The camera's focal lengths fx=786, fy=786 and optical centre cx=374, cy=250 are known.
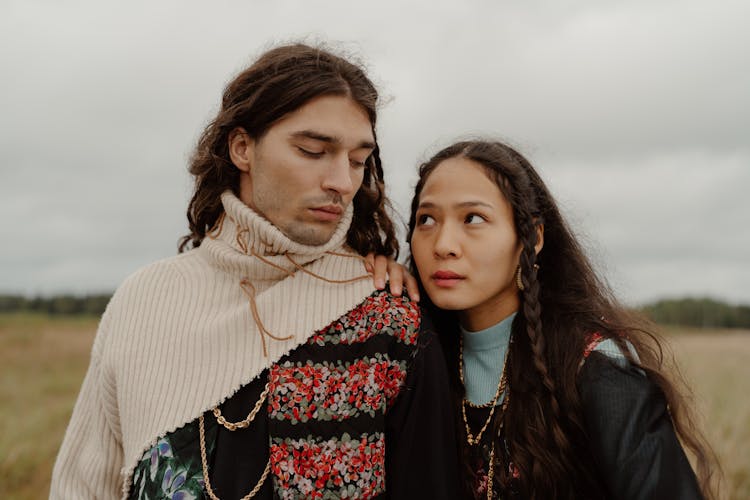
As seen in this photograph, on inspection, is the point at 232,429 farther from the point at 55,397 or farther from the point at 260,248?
the point at 55,397

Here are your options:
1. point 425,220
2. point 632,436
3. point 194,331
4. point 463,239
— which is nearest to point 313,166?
point 425,220

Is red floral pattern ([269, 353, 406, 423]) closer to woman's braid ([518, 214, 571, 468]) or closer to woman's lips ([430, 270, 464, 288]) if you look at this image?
woman's lips ([430, 270, 464, 288])

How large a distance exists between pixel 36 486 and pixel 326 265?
5.28 m

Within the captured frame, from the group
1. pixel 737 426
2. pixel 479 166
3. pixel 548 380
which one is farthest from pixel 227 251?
pixel 737 426

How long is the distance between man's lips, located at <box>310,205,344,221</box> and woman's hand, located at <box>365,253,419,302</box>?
282 millimetres

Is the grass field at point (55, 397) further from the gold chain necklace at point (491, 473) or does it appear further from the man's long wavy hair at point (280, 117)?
the man's long wavy hair at point (280, 117)

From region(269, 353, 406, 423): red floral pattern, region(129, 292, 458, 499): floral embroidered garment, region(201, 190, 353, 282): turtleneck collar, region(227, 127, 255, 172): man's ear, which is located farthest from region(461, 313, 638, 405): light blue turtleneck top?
region(227, 127, 255, 172): man's ear

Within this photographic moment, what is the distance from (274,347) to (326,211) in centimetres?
58

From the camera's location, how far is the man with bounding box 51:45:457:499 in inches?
111

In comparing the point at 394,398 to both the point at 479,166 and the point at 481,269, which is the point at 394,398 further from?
the point at 479,166

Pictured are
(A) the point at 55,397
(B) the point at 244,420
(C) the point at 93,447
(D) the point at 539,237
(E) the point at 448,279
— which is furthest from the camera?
(A) the point at 55,397

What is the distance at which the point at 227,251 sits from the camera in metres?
3.23

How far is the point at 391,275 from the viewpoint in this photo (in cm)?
322

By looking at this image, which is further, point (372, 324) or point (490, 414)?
point (490, 414)
